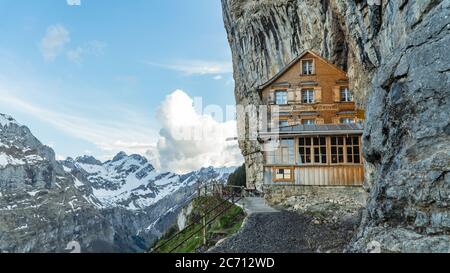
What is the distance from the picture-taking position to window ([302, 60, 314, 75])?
28.3 meters

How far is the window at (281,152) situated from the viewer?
21292 mm

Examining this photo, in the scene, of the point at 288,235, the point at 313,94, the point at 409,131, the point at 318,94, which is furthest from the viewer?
the point at 313,94

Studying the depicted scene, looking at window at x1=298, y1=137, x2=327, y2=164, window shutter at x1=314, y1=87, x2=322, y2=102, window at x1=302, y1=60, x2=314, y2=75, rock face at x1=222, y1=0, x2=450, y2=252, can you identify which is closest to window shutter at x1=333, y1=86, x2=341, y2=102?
window shutter at x1=314, y1=87, x2=322, y2=102

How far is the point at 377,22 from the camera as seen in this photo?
734 inches

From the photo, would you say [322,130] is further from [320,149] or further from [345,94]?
[345,94]

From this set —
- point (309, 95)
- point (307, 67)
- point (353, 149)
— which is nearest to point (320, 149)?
point (353, 149)

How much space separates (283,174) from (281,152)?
1398mm

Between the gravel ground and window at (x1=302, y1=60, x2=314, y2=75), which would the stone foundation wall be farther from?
window at (x1=302, y1=60, x2=314, y2=75)

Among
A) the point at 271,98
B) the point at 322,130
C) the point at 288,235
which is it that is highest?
the point at 271,98

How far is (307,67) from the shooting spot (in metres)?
28.4

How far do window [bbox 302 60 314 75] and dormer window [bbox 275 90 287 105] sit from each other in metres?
2.38

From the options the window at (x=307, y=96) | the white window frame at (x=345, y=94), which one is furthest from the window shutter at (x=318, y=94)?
the white window frame at (x=345, y=94)
